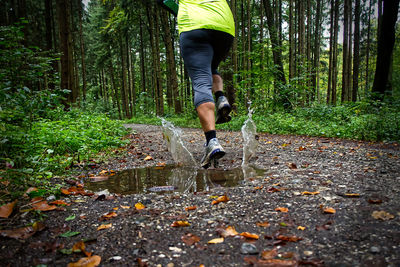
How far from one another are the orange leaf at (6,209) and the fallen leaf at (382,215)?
196 cm

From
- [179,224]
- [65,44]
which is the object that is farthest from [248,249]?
[65,44]

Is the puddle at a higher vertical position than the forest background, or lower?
lower

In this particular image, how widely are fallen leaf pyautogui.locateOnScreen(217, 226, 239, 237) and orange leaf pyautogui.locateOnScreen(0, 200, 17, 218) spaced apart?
117 cm

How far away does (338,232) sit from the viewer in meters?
1.10

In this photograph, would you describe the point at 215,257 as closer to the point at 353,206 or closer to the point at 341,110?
the point at 353,206

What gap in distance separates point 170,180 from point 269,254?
4.64 ft

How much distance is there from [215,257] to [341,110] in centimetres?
826

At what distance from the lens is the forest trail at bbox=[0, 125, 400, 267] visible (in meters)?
0.97

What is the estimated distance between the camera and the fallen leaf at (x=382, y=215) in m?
1.18

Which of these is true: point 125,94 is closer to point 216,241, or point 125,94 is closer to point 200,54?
point 200,54

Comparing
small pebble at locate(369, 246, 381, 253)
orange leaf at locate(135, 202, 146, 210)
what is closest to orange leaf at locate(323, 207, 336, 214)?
small pebble at locate(369, 246, 381, 253)

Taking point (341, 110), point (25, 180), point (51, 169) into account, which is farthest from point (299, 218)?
point (341, 110)

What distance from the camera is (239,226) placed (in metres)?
1.25

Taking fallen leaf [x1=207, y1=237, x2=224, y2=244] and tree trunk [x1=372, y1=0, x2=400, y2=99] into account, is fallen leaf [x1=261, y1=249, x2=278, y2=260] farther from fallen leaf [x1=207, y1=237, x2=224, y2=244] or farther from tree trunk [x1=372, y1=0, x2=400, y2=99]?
tree trunk [x1=372, y1=0, x2=400, y2=99]
